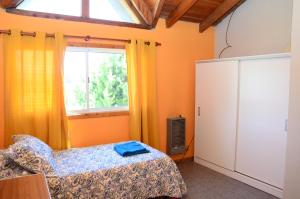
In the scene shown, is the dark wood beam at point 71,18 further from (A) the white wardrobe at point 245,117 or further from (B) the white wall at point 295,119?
(B) the white wall at point 295,119

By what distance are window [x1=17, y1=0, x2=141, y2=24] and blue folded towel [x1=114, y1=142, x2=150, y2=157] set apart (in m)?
1.78

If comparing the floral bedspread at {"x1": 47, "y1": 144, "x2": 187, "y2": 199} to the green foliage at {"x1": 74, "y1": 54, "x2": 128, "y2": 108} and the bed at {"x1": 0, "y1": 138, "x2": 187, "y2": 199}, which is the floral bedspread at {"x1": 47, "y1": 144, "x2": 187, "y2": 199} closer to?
the bed at {"x1": 0, "y1": 138, "x2": 187, "y2": 199}

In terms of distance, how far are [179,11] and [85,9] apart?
1374mm

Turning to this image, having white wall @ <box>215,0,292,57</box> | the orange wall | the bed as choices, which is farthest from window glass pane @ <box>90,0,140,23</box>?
the bed

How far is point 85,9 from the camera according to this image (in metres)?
3.34

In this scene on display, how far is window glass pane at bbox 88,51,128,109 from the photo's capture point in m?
3.52

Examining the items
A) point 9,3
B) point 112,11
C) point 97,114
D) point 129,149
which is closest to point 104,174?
point 129,149

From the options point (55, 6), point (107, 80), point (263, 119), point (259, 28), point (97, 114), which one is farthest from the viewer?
point (259, 28)

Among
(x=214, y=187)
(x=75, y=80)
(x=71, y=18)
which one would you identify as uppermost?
(x=71, y=18)

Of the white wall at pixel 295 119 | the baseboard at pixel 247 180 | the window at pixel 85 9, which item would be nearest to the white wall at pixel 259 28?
the white wall at pixel 295 119

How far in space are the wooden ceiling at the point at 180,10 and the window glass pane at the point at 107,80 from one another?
2.31 feet

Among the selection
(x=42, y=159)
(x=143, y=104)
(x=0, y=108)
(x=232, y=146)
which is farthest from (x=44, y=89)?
(x=232, y=146)

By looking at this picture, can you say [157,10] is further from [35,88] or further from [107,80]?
[35,88]

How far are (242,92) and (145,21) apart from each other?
5.85 feet
